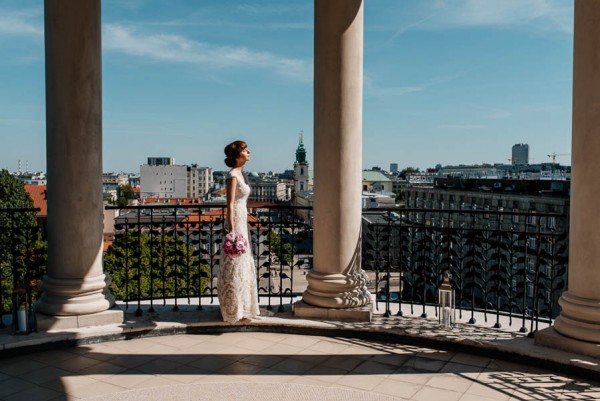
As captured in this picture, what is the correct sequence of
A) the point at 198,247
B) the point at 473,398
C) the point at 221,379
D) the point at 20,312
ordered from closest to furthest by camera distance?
1. the point at 473,398
2. the point at 221,379
3. the point at 20,312
4. the point at 198,247

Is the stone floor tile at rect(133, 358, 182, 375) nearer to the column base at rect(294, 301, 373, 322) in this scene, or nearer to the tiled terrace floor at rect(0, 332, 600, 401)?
the tiled terrace floor at rect(0, 332, 600, 401)

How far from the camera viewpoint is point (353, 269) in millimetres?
11023

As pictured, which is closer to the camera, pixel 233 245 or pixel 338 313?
pixel 233 245

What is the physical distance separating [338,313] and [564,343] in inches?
159

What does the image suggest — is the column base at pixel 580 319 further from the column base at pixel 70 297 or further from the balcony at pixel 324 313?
the column base at pixel 70 297

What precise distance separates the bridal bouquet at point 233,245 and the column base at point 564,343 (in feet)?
18.0

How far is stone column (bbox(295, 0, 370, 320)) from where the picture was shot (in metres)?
10.7

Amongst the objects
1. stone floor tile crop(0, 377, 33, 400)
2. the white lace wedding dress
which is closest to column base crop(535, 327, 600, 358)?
the white lace wedding dress

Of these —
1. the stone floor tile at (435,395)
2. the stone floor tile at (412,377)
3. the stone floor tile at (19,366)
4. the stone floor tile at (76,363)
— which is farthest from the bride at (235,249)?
the stone floor tile at (435,395)

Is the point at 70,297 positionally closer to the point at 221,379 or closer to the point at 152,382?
the point at 152,382

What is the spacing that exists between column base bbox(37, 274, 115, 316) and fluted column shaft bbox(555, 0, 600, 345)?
8253mm

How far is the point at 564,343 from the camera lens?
8734mm

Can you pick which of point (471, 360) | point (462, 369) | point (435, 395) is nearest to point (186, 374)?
point (435, 395)

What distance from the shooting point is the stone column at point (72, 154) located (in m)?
9.91
